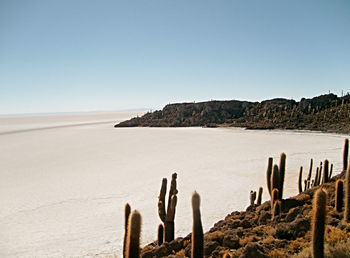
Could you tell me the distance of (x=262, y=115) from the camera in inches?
2542

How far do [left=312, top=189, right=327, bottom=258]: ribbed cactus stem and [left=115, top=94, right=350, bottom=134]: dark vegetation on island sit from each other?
45147 mm

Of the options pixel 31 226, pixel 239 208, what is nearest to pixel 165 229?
pixel 239 208

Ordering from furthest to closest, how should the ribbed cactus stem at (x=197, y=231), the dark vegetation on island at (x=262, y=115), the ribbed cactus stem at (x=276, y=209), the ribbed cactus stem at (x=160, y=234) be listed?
the dark vegetation on island at (x=262, y=115) → the ribbed cactus stem at (x=276, y=209) → the ribbed cactus stem at (x=160, y=234) → the ribbed cactus stem at (x=197, y=231)

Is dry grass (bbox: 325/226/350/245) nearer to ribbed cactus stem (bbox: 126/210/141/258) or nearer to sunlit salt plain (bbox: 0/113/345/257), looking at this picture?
ribbed cactus stem (bbox: 126/210/141/258)

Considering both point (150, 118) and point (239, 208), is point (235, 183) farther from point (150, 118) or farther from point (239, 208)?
point (150, 118)

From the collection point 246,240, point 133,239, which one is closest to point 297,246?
point 246,240

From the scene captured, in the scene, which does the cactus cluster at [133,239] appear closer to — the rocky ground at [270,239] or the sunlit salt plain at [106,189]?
the rocky ground at [270,239]

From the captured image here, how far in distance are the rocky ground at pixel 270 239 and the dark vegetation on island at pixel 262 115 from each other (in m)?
41.2

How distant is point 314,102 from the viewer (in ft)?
206

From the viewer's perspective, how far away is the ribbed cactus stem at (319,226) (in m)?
4.42

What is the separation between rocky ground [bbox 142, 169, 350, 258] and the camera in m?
5.64

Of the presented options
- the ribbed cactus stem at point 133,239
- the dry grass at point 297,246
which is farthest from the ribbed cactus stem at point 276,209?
the ribbed cactus stem at point 133,239

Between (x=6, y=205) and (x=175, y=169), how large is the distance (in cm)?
1186

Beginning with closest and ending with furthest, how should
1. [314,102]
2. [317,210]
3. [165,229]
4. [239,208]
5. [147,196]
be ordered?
[317,210] < [165,229] < [239,208] < [147,196] < [314,102]
